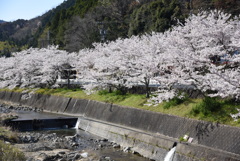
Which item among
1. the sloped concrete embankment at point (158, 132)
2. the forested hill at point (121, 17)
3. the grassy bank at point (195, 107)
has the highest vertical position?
the forested hill at point (121, 17)

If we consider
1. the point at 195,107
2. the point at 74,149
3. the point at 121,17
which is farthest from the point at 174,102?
the point at 121,17

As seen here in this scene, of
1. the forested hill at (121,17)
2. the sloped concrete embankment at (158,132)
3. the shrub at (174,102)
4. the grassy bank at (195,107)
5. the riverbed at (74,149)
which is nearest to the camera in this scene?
the sloped concrete embankment at (158,132)

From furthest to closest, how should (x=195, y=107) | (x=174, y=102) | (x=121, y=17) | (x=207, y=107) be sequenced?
(x=121, y=17) → (x=174, y=102) → (x=195, y=107) → (x=207, y=107)

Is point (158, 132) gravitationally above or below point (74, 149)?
above

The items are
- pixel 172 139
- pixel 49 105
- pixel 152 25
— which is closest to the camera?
pixel 172 139

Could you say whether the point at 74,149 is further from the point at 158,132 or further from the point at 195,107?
the point at 195,107

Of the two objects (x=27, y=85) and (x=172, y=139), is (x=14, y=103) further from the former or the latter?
(x=172, y=139)

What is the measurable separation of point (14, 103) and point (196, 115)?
29762mm

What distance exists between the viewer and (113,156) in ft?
48.2

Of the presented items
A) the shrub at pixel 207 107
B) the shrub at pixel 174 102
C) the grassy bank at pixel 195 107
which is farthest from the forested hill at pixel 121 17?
the shrub at pixel 207 107

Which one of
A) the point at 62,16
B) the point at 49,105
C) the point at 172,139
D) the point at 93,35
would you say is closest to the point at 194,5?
the point at 93,35

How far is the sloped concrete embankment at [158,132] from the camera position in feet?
38.1

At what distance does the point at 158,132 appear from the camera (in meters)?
15.7

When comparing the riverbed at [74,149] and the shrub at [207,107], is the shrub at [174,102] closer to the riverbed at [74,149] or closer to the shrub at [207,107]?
the shrub at [207,107]
